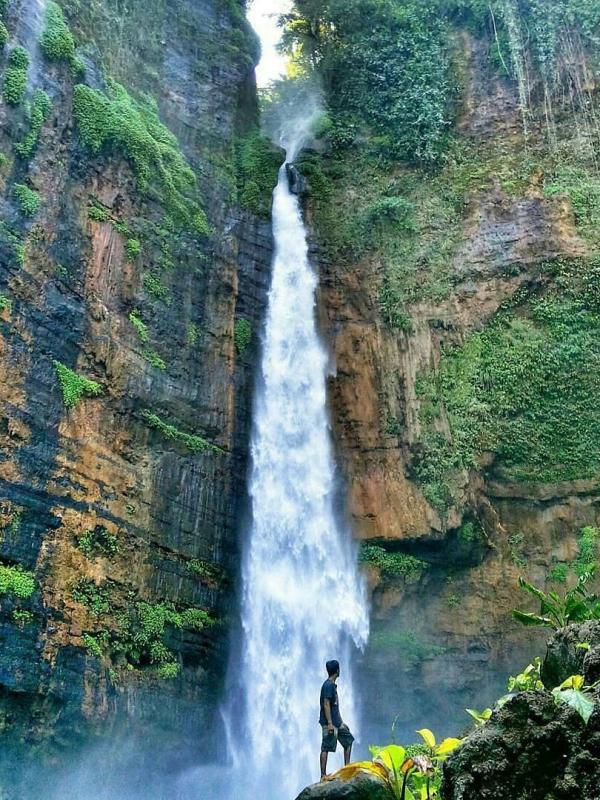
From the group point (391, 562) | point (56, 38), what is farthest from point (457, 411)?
point (56, 38)

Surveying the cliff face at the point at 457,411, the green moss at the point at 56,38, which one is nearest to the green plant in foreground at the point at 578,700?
the cliff face at the point at 457,411

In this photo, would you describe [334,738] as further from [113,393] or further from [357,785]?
[113,393]

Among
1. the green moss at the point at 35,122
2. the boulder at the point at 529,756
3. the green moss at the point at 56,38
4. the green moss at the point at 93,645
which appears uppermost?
the green moss at the point at 56,38

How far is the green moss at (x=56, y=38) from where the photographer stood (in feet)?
41.5

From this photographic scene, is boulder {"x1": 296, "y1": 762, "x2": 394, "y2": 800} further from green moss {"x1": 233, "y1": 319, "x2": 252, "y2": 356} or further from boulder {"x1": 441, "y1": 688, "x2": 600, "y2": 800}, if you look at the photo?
green moss {"x1": 233, "y1": 319, "x2": 252, "y2": 356}

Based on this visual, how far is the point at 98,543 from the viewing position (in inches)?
439

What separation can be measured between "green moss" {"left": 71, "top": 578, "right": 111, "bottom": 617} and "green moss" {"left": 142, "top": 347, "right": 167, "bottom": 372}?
13.9 ft

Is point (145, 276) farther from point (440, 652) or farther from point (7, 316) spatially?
point (440, 652)

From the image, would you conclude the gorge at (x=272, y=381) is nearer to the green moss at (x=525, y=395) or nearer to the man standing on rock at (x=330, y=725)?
the green moss at (x=525, y=395)

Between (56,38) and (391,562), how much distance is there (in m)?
12.0

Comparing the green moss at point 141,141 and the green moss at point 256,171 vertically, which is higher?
the green moss at point 256,171

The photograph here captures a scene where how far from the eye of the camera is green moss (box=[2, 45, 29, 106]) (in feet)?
38.0

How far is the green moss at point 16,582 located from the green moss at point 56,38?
9.06m

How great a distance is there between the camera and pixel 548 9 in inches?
737
